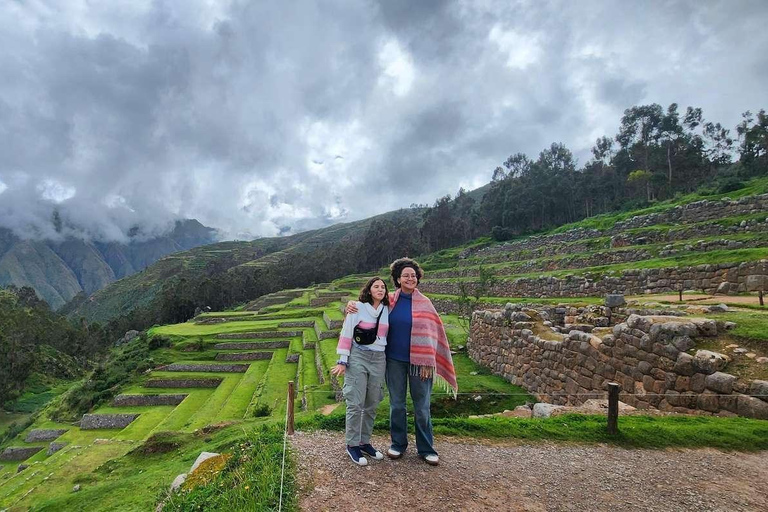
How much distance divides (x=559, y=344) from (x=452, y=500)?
5.79m

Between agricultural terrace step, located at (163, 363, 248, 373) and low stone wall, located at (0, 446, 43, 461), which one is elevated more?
agricultural terrace step, located at (163, 363, 248, 373)

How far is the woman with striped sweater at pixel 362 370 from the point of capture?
381 cm

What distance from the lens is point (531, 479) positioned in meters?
3.79

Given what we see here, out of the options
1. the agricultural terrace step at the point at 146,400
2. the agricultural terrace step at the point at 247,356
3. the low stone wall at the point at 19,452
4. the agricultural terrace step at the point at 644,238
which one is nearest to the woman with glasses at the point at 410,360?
the agricultural terrace step at the point at 644,238

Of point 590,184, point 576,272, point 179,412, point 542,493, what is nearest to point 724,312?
point 542,493

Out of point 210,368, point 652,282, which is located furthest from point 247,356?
point 652,282

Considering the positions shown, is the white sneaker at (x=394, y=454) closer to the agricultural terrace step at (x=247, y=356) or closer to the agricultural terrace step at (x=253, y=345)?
the agricultural terrace step at (x=247, y=356)

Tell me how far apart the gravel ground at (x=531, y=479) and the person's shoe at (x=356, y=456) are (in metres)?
0.05

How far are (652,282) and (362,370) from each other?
1570 centimetres

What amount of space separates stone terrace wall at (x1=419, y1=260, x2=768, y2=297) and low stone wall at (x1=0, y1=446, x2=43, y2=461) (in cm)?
2461

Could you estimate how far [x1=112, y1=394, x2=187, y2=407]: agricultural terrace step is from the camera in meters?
20.7

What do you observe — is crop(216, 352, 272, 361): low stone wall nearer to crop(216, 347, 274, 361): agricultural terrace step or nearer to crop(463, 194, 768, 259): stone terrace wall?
crop(216, 347, 274, 361): agricultural terrace step

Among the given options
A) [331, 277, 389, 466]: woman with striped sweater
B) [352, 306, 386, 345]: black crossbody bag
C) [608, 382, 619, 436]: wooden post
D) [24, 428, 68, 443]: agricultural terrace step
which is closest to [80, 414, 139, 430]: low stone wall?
[24, 428, 68, 443]: agricultural terrace step

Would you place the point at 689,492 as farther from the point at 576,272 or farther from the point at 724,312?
the point at 576,272
